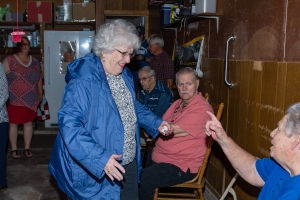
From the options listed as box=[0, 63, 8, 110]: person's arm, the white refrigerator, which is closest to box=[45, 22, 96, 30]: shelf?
the white refrigerator

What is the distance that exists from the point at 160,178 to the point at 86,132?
1.12m

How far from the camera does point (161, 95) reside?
12.5 feet

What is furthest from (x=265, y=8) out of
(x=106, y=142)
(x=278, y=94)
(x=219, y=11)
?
(x=106, y=142)

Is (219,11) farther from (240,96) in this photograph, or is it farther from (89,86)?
(89,86)

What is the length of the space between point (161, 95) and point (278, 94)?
5.24 ft

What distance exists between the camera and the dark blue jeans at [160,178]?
2.96 metres

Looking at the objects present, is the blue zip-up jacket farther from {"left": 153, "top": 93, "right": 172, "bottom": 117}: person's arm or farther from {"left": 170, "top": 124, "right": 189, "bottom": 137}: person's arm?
{"left": 153, "top": 93, "right": 172, "bottom": 117}: person's arm

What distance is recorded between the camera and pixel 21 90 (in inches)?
200

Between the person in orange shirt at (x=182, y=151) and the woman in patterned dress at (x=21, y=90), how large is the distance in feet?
8.49

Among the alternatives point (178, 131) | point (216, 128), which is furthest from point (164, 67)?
point (216, 128)

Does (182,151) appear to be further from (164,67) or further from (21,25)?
(21,25)

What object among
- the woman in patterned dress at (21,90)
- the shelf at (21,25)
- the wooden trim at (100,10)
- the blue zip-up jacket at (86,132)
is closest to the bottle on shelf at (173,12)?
the woman in patterned dress at (21,90)

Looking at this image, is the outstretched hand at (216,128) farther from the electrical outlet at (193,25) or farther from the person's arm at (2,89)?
the electrical outlet at (193,25)

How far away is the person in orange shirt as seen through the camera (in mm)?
2963
